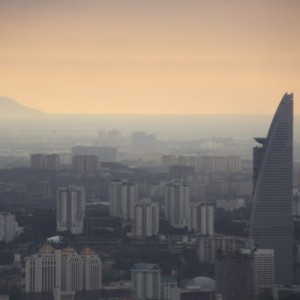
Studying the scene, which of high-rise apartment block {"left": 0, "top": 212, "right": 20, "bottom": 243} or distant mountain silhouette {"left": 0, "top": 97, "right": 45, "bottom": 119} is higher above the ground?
distant mountain silhouette {"left": 0, "top": 97, "right": 45, "bottom": 119}

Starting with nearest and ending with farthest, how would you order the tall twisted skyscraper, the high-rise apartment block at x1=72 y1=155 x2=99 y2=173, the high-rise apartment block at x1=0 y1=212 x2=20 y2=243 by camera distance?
the tall twisted skyscraper < the high-rise apartment block at x1=0 y1=212 x2=20 y2=243 < the high-rise apartment block at x1=72 y1=155 x2=99 y2=173

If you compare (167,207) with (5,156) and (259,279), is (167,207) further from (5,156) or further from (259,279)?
(259,279)

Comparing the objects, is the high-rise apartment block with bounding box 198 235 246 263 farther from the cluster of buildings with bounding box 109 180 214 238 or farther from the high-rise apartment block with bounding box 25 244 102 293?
the high-rise apartment block with bounding box 25 244 102 293

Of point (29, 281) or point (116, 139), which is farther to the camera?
point (116, 139)

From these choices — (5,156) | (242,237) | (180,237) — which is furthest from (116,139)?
Result: (242,237)

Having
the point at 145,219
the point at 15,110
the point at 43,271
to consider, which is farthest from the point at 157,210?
the point at 43,271

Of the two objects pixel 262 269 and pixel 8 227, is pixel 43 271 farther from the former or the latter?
pixel 8 227

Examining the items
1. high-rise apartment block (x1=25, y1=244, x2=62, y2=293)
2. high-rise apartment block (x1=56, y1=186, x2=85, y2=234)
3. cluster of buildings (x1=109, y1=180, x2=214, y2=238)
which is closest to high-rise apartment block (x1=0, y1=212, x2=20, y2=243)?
high-rise apartment block (x1=56, y1=186, x2=85, y2=234)

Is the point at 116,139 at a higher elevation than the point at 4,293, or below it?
higher
